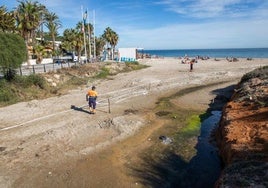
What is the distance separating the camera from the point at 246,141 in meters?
11.6

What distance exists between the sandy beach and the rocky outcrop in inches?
146

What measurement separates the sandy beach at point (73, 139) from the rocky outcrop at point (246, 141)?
3.70m

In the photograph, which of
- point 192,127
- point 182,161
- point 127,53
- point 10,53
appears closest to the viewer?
point 182,161

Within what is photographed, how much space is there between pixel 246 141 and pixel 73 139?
8.67 metres

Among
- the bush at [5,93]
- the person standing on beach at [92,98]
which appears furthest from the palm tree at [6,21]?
the person standing on beach at [92,98]

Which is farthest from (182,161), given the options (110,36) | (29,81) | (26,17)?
(110,36)

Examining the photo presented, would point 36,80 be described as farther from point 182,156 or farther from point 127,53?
point 127,53

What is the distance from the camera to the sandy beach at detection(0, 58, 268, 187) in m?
10.9

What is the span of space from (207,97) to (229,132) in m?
13.2

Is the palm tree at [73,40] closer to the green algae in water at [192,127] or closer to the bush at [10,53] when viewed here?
the bush at [10,53]

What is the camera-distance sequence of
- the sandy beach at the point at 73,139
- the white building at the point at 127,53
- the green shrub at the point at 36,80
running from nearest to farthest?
the sandy beach at the point at 73,139 → the green shrub at the point at 36,80 → the white building at the point at 127,53

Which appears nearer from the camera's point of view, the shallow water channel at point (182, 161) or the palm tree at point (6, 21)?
the shallow water channel at point (182, 161)

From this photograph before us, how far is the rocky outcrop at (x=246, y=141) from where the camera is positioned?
311 inches

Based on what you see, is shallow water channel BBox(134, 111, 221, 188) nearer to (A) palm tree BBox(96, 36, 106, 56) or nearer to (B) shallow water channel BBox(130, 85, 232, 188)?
(B) shallow water channel BBox(130, 85, 232, 188)
